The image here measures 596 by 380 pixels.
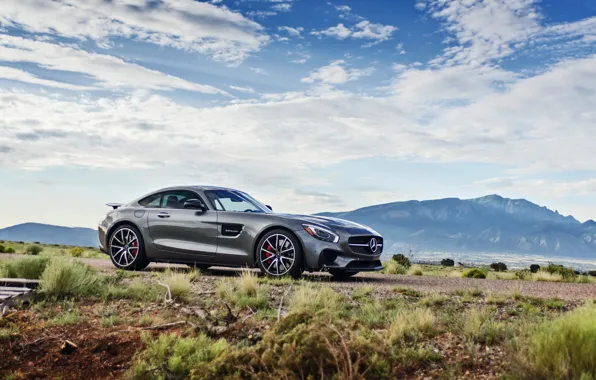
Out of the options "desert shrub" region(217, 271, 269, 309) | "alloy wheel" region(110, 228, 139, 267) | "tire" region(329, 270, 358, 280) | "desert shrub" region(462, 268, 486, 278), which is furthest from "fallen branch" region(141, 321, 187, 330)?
"desert shrub" region(462, 268, 486, 278)

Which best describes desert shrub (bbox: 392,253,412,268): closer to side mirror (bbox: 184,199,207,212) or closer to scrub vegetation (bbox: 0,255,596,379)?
side mirror (bbox: 184,199,207,212)

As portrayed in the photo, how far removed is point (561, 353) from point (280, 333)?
2.52 meters

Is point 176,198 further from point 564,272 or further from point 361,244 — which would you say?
point 564,272

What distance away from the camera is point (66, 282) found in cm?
970

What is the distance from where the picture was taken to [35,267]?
1154cm

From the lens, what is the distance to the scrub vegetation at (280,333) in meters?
5.70

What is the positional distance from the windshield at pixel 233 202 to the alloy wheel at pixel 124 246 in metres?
1.86

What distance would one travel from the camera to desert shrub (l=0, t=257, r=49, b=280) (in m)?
11.3

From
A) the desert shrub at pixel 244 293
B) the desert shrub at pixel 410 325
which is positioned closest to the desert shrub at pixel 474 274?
the desert shrub at pixel 244 293

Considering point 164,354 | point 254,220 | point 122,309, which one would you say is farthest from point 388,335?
point 254,220

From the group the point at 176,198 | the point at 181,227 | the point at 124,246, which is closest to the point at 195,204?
the point at 181,227

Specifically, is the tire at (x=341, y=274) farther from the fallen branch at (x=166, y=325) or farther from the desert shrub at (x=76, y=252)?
the desert shrub at (x=76, y=252)

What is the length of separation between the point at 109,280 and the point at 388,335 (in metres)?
5.77

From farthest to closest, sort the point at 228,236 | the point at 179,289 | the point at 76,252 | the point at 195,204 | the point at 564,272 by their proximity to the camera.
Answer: the point at 76,252 → the point at 564,272 → the point at 195,204 → the point at 228,236 → the point at 179,289
